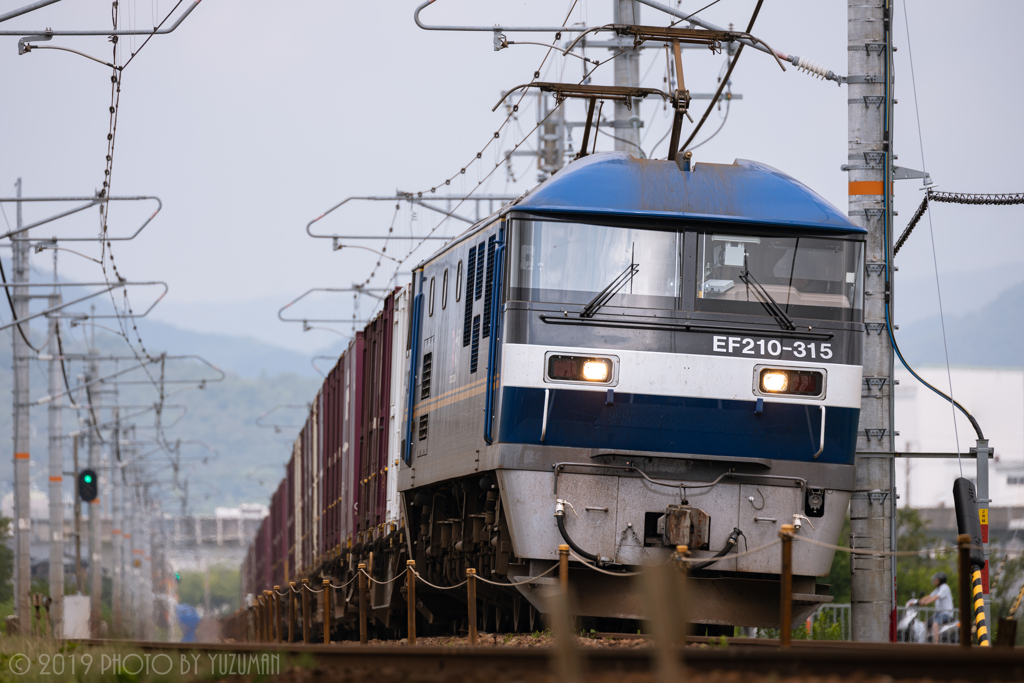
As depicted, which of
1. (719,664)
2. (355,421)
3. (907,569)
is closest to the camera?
(719,664)

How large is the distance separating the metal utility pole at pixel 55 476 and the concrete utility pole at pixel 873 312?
2106 centimetres

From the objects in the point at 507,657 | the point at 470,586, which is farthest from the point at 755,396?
the point at 507,657

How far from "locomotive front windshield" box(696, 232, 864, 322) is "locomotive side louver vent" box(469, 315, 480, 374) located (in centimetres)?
197

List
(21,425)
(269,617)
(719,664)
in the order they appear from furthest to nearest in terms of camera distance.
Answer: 1. (21,425)
2. (269,617)
3. (719,664)

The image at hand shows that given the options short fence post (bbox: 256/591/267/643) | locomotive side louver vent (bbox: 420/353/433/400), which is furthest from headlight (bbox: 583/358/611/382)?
short fence post (bbox: 256/591/267/643)

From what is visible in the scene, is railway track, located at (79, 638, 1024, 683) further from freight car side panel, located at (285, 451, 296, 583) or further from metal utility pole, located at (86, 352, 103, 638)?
metal utility pole, located at (86, 352, 103, 638)

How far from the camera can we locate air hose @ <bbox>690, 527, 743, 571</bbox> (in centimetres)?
1028

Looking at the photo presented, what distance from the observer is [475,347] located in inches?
456

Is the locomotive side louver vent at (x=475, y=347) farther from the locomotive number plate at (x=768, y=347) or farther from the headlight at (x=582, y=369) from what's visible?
the locomotive number plate at (x=768, y=347)

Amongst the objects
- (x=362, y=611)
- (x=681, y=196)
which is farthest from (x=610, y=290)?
(x=362, y=611)

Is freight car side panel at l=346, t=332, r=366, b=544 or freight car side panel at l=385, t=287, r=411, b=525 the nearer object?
freight car side panel at l=385, t=287, r=411, b=525

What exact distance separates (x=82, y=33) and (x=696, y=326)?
24.0 feet

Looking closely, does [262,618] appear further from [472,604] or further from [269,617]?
[472,604]

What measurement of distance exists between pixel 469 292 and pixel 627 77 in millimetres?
9487
